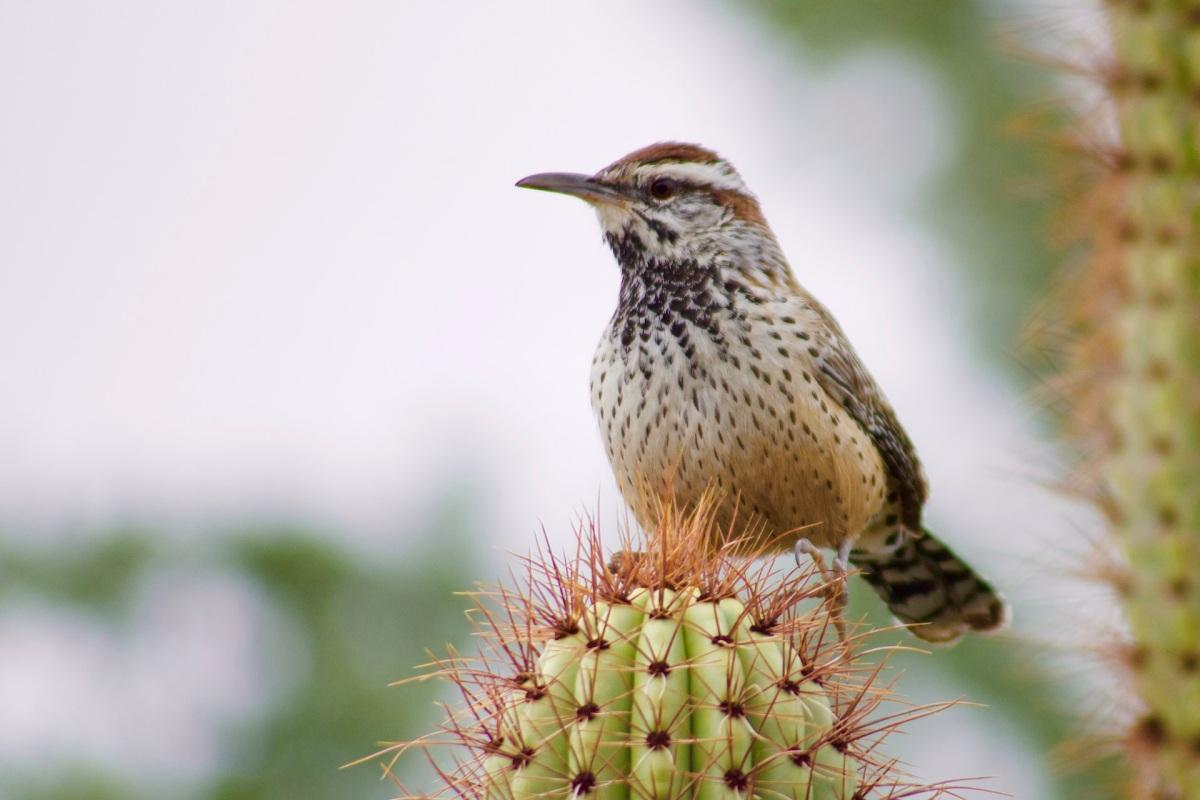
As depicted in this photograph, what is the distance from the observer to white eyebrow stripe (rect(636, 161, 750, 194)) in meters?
3.33

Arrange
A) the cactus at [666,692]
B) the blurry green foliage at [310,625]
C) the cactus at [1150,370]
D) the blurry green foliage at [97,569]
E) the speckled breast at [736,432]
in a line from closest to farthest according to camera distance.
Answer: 1. the cactus at [666,692]
2. the cactus at [1150,370]
3. the speckled breast at [736,432]
4. the blurry green foliage at [310,625]
5. the blurry green foliage at [97,569]

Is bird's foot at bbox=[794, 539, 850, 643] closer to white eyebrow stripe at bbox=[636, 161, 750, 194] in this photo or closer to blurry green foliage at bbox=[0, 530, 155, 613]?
white eyebrow stripe at bbox=[636, 161, 750, 194]

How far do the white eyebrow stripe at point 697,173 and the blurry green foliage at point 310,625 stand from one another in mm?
3650

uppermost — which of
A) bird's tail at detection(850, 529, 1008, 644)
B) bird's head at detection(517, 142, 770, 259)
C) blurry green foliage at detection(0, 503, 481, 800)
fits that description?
bird's head at detection(517, 142, 770, 259)

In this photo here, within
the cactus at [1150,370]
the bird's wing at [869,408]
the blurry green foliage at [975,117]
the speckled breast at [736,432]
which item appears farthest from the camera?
the blurry green foliage at [975,117]

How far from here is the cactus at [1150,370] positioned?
7.58 ft

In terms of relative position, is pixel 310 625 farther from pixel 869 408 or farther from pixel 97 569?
pixel 869 408

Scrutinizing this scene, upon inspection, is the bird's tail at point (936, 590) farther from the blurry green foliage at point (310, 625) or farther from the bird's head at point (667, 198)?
the blurry green foliage at point (310, 625)

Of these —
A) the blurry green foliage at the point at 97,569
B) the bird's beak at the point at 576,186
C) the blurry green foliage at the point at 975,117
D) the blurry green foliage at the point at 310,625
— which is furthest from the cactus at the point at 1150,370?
the blurry green foliage at the point at 97,569

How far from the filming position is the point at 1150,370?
2373 mm

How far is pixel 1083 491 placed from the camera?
2.48m

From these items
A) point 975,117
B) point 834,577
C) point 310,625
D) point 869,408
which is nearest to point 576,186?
point 869,408

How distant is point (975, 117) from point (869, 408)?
229 inches

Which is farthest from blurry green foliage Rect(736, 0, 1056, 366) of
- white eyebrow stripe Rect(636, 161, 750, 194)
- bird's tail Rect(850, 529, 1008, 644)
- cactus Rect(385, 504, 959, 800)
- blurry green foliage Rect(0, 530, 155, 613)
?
cactus Rect(385, 504, 959, 800)
